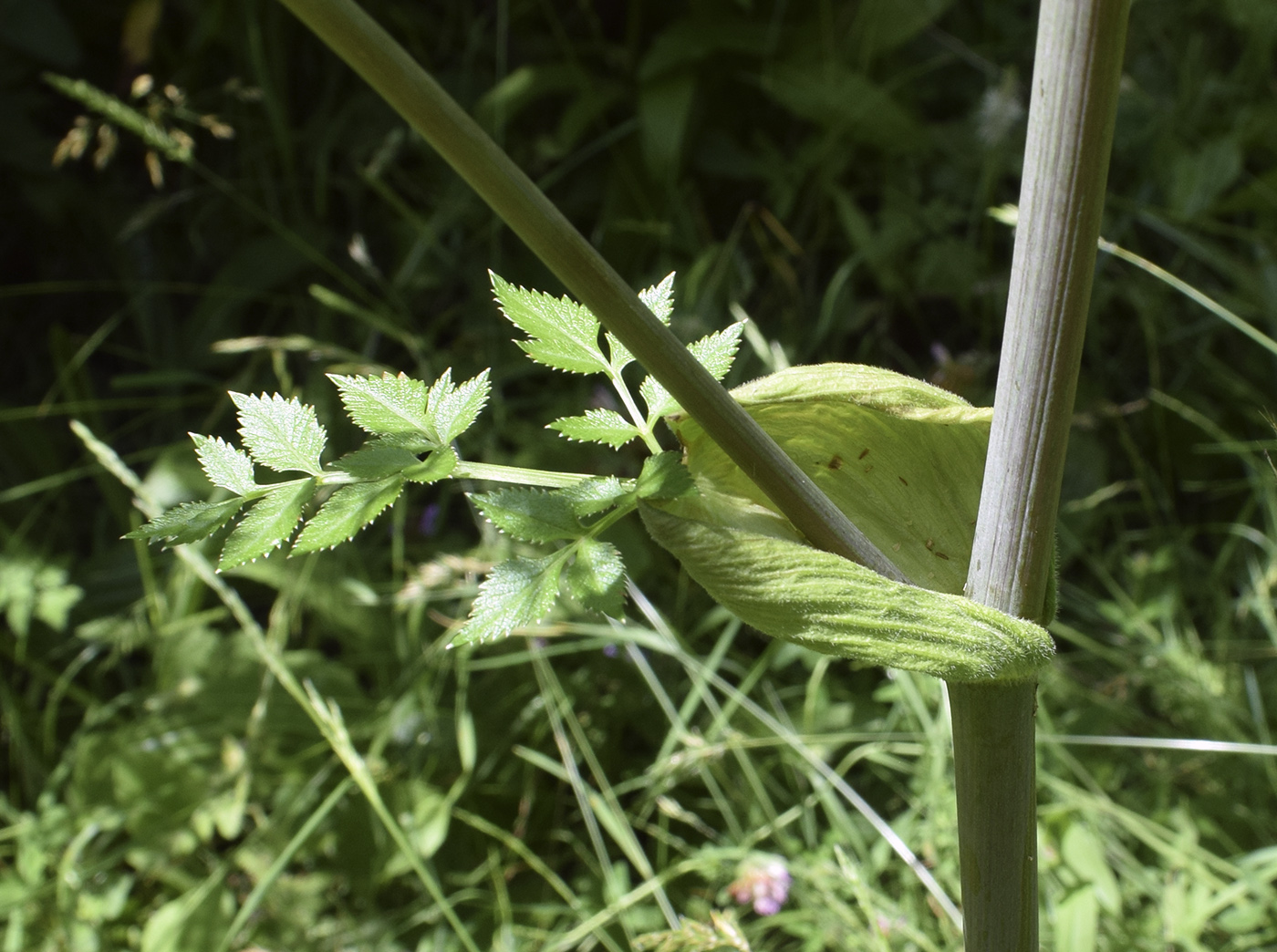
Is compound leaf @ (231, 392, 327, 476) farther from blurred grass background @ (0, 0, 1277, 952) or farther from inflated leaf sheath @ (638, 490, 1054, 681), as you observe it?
blurred grass background @ (0, 0, 1277, 952)

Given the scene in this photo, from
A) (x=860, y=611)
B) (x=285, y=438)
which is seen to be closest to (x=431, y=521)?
(x=285, y=438)

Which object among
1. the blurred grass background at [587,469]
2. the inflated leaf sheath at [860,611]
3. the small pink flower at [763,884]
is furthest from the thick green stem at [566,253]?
the small pink flower at [763,884]

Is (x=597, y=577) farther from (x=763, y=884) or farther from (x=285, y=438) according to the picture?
(x=763, y=884)

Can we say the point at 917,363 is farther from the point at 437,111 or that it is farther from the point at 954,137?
the point at 437,111

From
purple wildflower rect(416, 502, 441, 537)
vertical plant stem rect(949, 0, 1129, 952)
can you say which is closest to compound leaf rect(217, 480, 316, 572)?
vertical plant stem rect(949, 0, 1129, 952)

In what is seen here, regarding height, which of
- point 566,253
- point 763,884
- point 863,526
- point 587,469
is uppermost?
point 566,253

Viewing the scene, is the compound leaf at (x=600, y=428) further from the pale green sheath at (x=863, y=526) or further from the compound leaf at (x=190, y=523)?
the compound leaf at (x=190, y=523)
